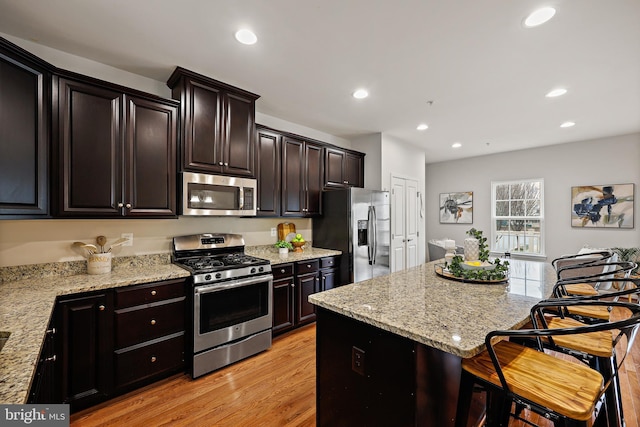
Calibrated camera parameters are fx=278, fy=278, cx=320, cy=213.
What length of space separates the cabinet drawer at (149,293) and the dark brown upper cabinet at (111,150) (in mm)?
616

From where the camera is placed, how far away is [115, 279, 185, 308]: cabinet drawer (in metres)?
2.06

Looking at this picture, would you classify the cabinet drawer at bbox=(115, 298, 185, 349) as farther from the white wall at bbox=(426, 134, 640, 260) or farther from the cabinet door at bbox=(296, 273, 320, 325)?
the white wall at bbox=(426, 134, 640, 260)

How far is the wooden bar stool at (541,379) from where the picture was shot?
3.07 ft

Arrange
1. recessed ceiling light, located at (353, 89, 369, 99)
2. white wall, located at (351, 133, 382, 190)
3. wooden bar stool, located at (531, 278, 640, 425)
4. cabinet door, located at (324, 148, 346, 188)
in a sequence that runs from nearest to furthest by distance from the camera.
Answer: wooden bar stool, located at (531, 278, 640, 425)
recessed ceiling light, located at (353, 89, 369, 99)
cabinet door, located at (324, 148, 346, 188)
white wall, located at (351, 133, 382, 190)

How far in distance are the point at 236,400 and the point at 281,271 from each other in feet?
4.16

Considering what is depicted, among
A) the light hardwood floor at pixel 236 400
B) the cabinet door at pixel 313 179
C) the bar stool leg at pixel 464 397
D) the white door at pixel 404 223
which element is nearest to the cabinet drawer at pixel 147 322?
the light hardwood floor at pixel 236 400

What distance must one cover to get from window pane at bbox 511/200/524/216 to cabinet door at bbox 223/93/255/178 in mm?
5569

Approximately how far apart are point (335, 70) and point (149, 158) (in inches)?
72.1

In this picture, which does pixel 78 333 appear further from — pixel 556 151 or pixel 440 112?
pixel 556 151

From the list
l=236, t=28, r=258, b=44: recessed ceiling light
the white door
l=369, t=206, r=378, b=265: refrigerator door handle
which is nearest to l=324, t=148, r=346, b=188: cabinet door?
l=369, t=206, r=378, b=265: refrigerator door handle

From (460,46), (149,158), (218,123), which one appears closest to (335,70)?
(460,46)

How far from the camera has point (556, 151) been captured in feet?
17.4

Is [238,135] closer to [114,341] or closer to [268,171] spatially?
[268,171]

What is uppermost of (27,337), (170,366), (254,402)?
(27,337)
